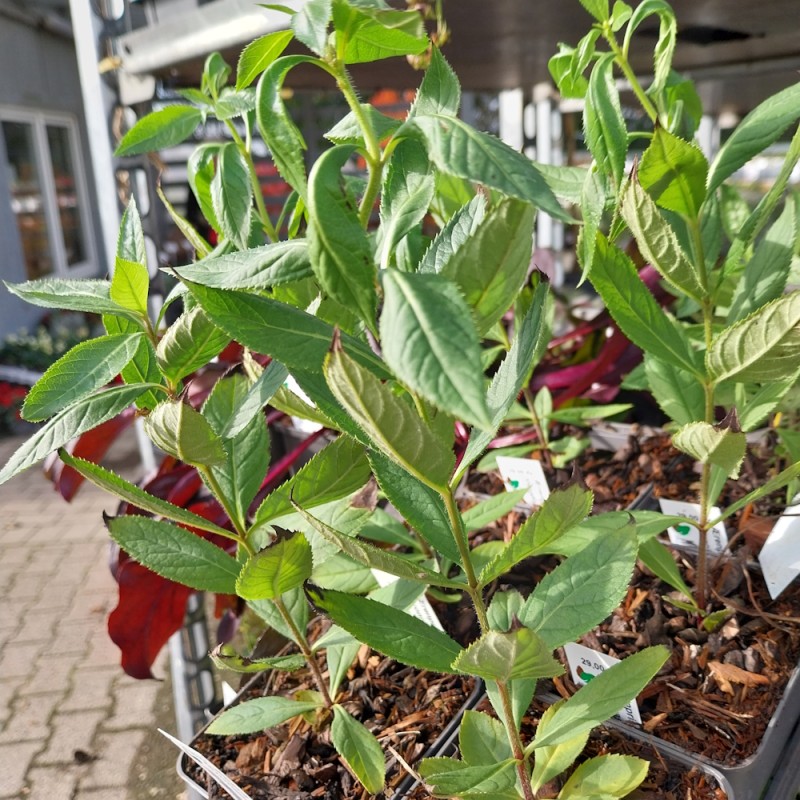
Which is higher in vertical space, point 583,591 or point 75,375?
point 75,375

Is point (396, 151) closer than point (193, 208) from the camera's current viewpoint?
Yes

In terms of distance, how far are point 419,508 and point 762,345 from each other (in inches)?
12.1

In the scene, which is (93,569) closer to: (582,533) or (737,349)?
(582,533)

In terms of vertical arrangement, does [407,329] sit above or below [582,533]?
above

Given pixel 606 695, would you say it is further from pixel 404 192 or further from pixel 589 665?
pixel 404 192

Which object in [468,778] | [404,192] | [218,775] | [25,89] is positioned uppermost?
[25,89]

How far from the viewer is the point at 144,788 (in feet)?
5.98

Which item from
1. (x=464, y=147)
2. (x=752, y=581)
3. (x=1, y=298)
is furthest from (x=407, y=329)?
(x=1, y=298)

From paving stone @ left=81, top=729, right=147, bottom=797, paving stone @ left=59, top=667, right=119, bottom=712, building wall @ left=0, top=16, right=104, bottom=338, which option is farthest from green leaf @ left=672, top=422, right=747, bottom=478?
building wall @ left=0, top=16, right=104, bottom=338

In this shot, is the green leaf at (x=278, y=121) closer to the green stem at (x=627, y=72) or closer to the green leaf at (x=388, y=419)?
the green leaf at (x=388, y=419)

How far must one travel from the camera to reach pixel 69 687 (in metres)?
2.27

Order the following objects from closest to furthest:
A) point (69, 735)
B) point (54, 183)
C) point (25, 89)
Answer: point (69, 735) < point (25, 89) < point (54, 183)

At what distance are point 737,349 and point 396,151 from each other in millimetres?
332

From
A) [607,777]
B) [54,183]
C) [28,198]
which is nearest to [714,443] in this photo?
[607,777]
